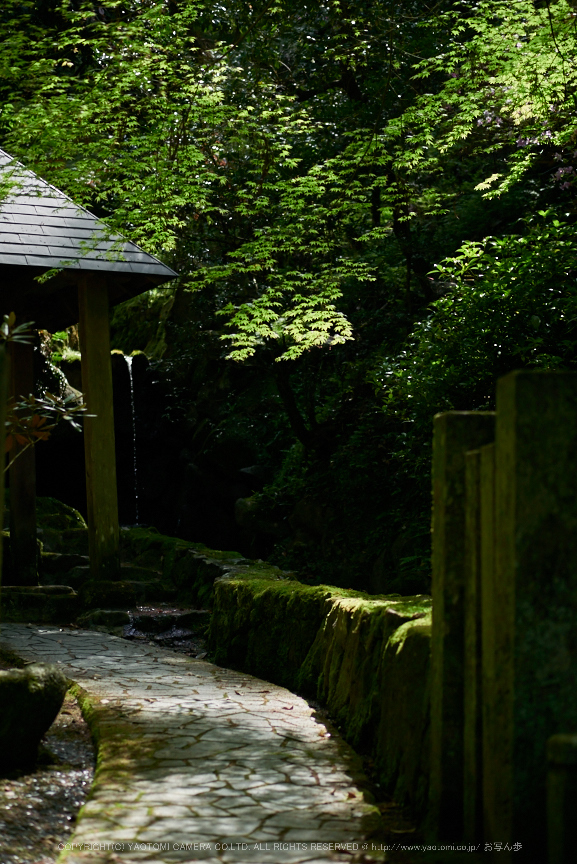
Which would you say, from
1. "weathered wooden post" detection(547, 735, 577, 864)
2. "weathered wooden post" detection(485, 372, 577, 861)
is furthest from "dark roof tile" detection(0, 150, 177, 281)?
"weathered wooden post" detection(547, 735, 577, 864)

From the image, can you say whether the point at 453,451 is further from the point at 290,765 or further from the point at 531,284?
the point at 531,284

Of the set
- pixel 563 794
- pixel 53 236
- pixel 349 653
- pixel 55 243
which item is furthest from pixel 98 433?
pixel 563 794

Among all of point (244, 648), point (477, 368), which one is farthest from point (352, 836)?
point (477, 368)

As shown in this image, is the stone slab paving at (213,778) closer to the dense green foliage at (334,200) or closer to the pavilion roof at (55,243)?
the dense green foliage at (334,200)

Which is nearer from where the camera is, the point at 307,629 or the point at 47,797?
the point at 47,797

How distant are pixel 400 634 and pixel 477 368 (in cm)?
392

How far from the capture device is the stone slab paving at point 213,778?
3053mm

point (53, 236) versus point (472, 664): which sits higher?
point (53, 236)

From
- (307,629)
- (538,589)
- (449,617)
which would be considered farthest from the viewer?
(307,629)

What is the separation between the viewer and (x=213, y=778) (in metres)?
3.81

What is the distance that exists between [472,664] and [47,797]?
7.18ft

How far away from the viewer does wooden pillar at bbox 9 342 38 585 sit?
1000cm

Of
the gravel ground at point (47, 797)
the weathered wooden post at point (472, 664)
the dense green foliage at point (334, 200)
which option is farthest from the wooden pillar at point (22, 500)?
the weathered wooden post at point (472, 664)

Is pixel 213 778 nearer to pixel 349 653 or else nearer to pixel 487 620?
pixel 349 653
